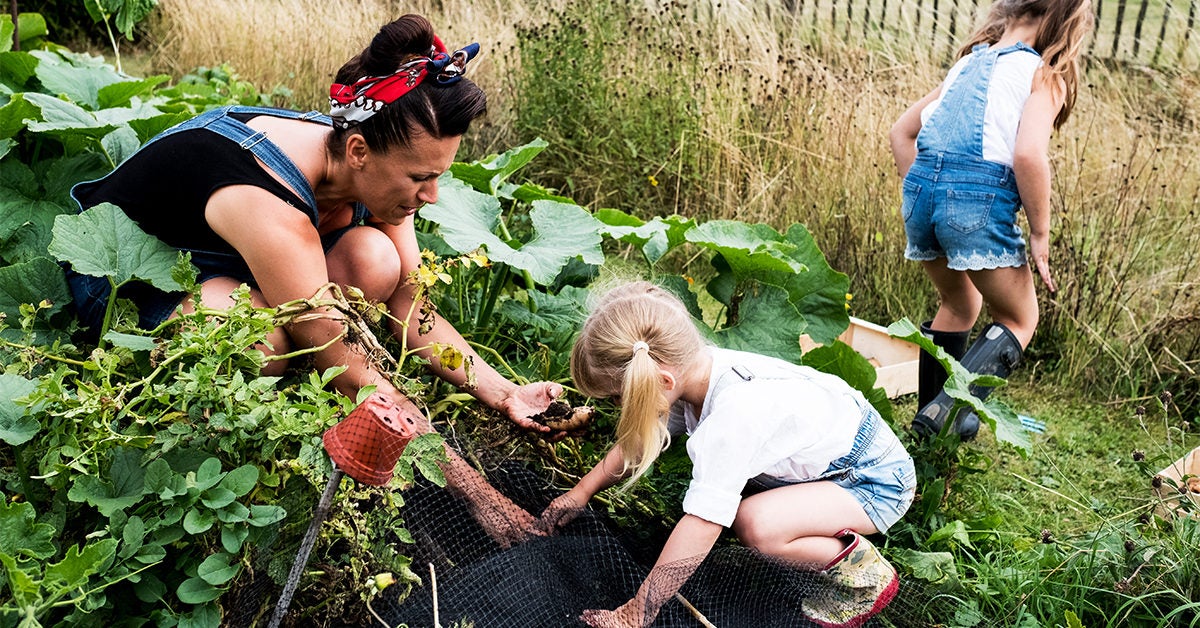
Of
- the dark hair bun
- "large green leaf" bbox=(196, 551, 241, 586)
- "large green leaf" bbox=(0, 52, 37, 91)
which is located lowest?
"large green leaf" bbox=(196, 551, 241, 586)

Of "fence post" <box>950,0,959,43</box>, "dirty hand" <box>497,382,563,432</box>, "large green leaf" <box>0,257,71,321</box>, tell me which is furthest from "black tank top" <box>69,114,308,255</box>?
"fence post" <box>950,0,959,43</box>

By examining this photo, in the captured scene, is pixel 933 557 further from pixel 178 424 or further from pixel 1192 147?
pixel 1192 147

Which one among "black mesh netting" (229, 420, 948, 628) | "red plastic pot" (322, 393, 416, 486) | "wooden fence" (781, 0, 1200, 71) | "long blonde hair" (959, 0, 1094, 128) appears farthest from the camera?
"wooden fence" (781, 0, 1200, 71)

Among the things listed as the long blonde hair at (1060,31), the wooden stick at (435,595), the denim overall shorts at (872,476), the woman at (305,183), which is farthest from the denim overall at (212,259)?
the long blonde hair at (1060,31)

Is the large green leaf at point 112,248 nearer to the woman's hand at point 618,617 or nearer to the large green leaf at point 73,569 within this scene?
the large green leaf at point 73,569

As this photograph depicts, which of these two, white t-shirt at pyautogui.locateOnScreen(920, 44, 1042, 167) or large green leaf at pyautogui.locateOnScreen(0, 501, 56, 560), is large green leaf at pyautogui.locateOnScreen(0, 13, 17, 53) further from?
white t-shirt at pyautogui.locateOnScreen(920, 44, 1042, 167)

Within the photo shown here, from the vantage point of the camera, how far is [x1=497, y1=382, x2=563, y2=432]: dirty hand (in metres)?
2.34

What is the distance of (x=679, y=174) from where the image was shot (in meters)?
4.60

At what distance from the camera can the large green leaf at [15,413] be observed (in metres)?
1.75

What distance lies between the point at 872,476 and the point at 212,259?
1.54 metres

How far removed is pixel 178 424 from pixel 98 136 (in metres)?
1.21

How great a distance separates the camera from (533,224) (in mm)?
2656

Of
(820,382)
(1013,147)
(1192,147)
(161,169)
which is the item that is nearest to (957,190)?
(1013,147)

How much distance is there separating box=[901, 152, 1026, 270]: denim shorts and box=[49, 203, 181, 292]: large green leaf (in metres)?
2.20
